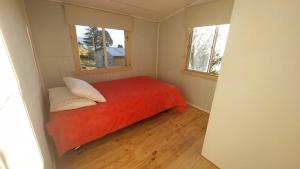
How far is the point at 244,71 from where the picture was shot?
3.78 ft

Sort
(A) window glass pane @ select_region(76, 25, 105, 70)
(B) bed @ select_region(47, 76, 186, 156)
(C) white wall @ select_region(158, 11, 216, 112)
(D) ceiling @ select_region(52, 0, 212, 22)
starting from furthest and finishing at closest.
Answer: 1. (C) white wall @ select_region(158, 11, 216, 112)
2. (A) window glass pane @ select_region(76, 25, 105, 70)
3. (D) ceiling @ select_region(52, 0, 212, 22)
4. (B) bed @ select_region(47, 76, 186, 156)

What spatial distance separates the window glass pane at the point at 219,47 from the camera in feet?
7.75

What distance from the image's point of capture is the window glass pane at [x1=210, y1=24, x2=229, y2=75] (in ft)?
7.75

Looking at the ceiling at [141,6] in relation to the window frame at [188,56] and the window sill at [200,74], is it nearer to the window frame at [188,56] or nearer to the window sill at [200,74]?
the window frame at [188,56]

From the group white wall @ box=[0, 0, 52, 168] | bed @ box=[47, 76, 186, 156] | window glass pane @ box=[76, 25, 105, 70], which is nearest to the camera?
white wall @ box=[0, 0, 52, 168]

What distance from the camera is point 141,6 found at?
101 inches

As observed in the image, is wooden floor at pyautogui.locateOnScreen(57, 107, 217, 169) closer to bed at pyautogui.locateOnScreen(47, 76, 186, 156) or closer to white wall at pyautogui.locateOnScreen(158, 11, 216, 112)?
bed at pyautogui.locateOnScreen(47, 76, 186, 156)

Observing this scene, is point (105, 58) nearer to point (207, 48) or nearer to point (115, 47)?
Answer: point (115, 47)

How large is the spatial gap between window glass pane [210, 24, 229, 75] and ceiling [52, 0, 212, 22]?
0.67 meters

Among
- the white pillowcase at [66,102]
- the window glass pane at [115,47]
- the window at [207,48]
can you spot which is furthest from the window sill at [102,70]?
the window at [207,48]

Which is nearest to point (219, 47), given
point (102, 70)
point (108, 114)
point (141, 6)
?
point (141, 6)

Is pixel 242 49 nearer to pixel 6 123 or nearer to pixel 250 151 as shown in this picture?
pixel 250 151

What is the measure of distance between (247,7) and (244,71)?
54 centimetres

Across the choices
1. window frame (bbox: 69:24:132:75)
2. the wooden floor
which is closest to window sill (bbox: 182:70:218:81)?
the wooden floor
